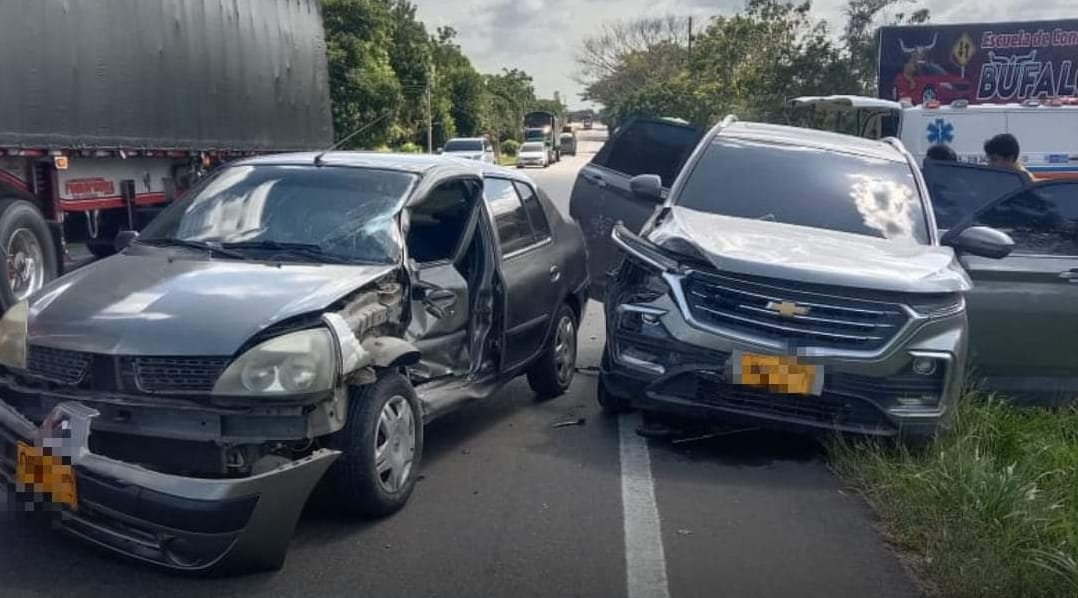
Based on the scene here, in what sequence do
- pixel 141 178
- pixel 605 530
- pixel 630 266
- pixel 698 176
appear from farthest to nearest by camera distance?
pixel 141 178, pixel 698 176, pixel 630 266, pixel 605 530

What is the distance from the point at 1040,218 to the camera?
7.70 metres

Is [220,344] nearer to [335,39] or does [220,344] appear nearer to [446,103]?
[335,39]

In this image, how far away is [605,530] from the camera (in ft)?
17.6

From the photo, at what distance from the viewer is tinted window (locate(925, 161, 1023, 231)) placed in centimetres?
873

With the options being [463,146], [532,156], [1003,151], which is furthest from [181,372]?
[532,156]

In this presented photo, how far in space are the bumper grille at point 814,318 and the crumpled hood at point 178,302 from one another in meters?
2.03

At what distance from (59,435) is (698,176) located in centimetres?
479

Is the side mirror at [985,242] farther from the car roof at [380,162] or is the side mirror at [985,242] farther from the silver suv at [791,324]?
the car roof at [380,162]

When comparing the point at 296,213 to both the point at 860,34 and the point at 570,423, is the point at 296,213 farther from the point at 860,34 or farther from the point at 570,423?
the point at 860,34

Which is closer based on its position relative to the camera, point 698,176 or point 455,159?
point 455,159

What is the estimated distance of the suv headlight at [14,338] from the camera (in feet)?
16.1

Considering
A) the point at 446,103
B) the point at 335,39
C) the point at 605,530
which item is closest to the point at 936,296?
the point at 605,530

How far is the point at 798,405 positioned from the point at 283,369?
292cm

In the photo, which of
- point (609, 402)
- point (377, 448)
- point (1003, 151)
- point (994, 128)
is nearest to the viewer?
point (377, 448)
